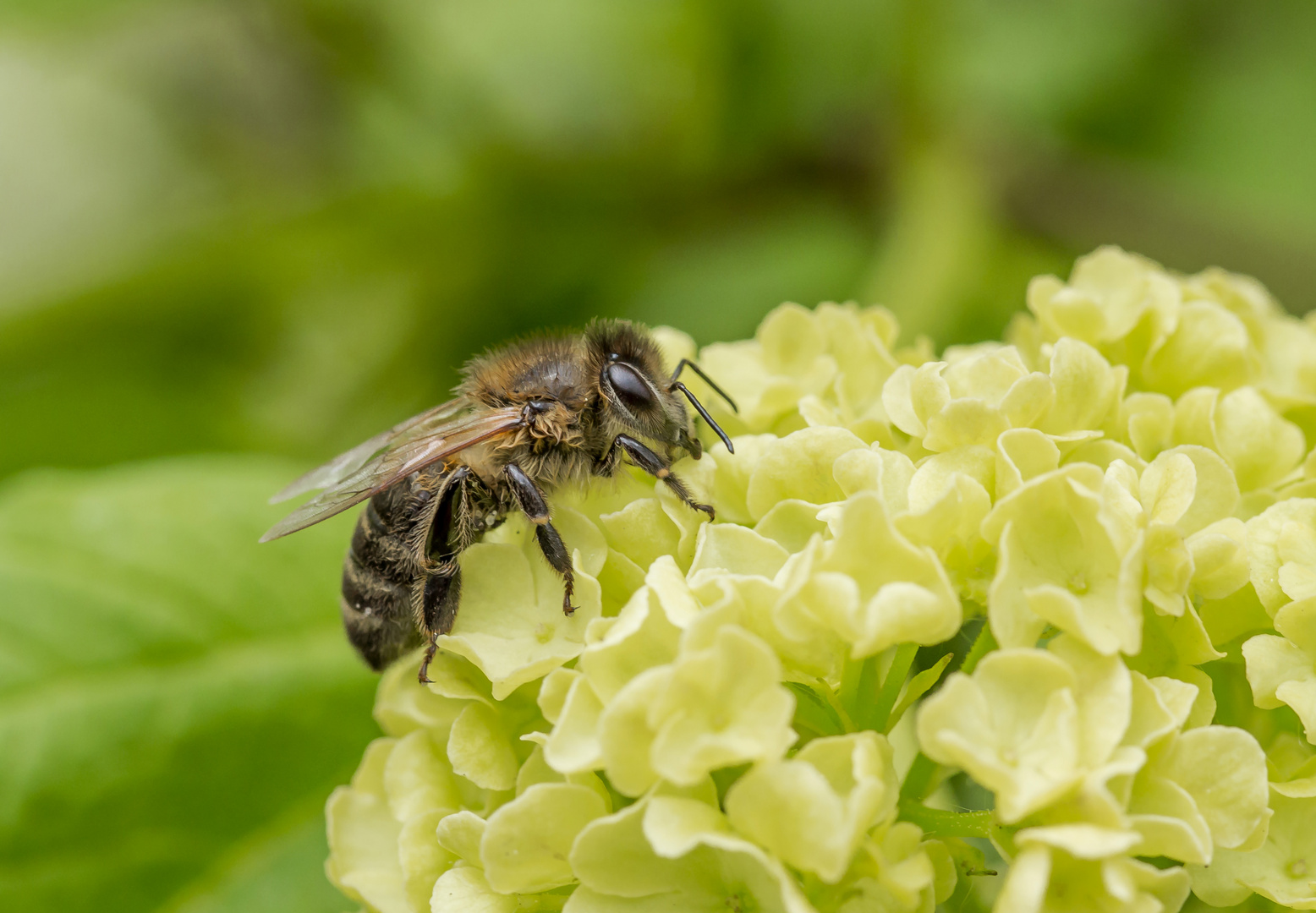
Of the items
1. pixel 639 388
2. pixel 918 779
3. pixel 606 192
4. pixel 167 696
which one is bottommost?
pixel 167 696

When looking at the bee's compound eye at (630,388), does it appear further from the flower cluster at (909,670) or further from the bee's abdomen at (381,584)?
the bee's abdomen at (381,584)

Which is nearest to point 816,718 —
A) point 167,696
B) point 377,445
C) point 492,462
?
point 492,462

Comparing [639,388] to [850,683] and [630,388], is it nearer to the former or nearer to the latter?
[630,388]

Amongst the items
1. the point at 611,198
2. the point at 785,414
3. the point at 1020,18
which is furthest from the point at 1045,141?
the point at 785,414

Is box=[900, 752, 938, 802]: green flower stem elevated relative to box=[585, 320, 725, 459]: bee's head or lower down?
lower down

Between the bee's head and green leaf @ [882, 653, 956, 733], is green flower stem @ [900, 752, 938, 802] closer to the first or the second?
green leaf @ [882, 653, 956, 733]

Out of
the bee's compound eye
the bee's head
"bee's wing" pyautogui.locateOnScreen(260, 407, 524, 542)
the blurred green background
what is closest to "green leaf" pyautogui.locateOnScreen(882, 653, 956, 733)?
the bee's head

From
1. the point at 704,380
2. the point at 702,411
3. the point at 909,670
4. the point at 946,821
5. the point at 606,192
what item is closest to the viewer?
the point at 946,821
